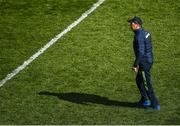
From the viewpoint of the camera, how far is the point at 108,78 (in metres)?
17.6

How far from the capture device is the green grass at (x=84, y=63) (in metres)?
15.4

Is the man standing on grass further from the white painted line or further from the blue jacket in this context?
the white painted line

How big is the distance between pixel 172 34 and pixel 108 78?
11.8 ft

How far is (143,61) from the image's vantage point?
15.1m

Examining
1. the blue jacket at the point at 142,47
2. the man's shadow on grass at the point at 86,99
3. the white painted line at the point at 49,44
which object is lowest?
the man's shadow on grass at the point at 86,99

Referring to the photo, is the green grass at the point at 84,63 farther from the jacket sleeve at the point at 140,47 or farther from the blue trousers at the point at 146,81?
the jacket sleeve at the point at 140,47

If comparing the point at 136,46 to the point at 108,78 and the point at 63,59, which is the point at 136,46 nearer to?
the point at 108,78

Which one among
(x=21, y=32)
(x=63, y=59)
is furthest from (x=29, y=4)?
(x=63, y=59)

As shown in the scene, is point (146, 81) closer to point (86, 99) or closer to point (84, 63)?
point (86, 99)

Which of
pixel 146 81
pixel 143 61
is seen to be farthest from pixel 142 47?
pixel 146 81

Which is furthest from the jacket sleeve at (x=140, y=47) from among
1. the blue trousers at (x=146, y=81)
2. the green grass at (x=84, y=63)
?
the green grass at (x=84, y=63)

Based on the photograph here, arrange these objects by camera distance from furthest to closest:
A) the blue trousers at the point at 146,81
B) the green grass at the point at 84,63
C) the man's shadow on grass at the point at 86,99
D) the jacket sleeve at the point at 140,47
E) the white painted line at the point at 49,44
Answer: the white painted line at the point at 49,44 → the man's shadow on grass at the point at 86,99 → the green grass at the point at 84,63 → the blue trousers at the point at 146,81 → the jacket sleeve at the point at 140,47

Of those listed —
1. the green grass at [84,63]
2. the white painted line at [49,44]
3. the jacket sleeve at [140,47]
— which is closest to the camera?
the jacket sleeve at [140,47]

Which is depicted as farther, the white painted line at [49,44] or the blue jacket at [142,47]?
the white painted line at [49,44]
